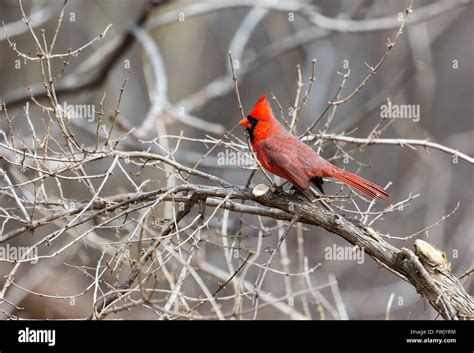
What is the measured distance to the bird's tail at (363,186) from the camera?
3955 millimetres

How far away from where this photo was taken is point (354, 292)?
9.25 meters

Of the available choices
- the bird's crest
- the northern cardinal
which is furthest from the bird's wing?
the bird's crest

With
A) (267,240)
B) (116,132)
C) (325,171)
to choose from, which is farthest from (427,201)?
(325,171)

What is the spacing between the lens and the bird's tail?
13.0 feet

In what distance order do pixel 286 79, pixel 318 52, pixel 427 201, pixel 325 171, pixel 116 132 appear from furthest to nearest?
1. pixel 286 79
2. pixel 318 52
3. pixel 427 201
4. pixel 116 132
5. pixel 325 171

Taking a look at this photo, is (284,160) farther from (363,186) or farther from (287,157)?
(363,186)

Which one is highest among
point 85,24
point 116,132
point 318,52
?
point 85,24

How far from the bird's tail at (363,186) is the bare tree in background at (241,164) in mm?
130

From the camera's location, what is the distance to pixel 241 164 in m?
5.11

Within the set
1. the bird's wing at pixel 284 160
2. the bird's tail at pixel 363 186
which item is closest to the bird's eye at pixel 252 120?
the bird's wing at pixel 284 160

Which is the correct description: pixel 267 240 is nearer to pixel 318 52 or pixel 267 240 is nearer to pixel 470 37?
pixel 318 52

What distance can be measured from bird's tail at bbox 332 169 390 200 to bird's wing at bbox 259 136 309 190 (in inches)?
8.5

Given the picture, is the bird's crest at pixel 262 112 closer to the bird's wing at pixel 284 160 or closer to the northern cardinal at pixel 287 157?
the northern cardinal at pixel 287 157
